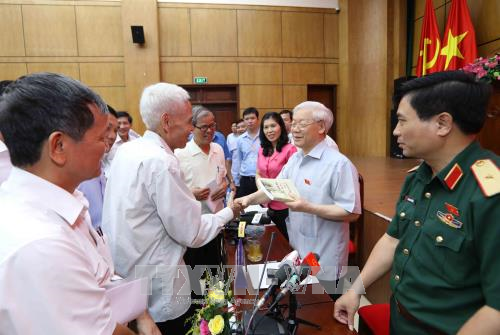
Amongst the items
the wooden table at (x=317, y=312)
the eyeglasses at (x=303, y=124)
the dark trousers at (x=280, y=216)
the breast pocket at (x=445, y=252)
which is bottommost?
the dark trousers at (x=280, y=216)

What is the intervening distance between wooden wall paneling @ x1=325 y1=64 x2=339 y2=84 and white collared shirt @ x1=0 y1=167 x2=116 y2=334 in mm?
8105

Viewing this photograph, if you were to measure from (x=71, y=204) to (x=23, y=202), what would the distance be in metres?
0.09

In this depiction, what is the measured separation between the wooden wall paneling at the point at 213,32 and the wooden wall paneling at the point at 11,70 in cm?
375

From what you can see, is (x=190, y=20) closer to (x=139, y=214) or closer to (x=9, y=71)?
(x=9, y=71)

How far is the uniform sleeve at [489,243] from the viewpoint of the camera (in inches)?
30.7

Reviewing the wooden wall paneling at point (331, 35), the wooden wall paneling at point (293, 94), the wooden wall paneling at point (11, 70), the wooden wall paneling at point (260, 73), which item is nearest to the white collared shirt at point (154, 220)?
the wooden wall paneling at point (260, 73)

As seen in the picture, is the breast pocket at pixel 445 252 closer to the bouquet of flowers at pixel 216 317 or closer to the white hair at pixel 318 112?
the bouquet of flowers at pixel 216 317

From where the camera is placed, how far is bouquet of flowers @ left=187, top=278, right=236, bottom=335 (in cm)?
91

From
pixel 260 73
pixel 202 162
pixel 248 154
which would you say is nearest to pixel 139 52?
pixel 260 73

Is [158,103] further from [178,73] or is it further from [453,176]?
[178,73]

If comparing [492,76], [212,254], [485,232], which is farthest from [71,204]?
[492,76]

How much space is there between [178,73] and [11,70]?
3578 millimetres

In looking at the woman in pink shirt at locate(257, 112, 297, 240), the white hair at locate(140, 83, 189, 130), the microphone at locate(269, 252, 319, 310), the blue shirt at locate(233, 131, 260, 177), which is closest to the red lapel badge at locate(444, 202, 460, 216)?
the microphone at locate(269, 252, 319, 310)

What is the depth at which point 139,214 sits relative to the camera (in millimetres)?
1350
